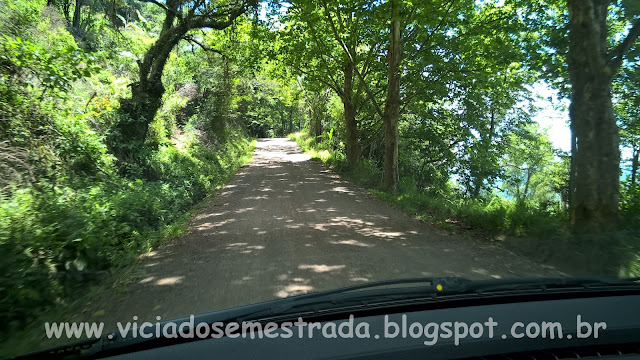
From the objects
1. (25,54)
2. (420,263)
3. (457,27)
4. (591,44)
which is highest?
(457,27)

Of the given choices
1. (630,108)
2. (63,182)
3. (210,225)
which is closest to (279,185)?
(210,225)

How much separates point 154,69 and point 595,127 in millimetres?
12817

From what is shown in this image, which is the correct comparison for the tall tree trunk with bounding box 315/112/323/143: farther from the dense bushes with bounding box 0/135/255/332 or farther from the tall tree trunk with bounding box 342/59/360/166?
the dense bushes with bounding box 0/135/255/332

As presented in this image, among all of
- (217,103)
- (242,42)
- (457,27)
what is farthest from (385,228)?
(217,103)

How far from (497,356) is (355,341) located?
2.43 ft

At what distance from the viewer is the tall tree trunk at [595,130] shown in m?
6.23

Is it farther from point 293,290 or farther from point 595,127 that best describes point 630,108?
point 293,290

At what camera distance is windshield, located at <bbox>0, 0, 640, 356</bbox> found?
5.25 m

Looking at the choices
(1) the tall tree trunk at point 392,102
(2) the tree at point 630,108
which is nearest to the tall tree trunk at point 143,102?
(1) the tall tree trunk at point 392,102

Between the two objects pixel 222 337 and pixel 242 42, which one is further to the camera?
pixel 242 42

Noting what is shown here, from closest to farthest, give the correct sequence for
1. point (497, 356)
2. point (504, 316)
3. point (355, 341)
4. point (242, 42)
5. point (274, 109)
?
point (497, 356) < point (355, 341) < point (504, 316) < point (242, 42) < point (274, 109)

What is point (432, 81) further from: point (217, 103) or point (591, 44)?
point (217, 103)

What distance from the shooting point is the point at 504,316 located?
2467 millimetres

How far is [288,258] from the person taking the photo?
21.3 feet
